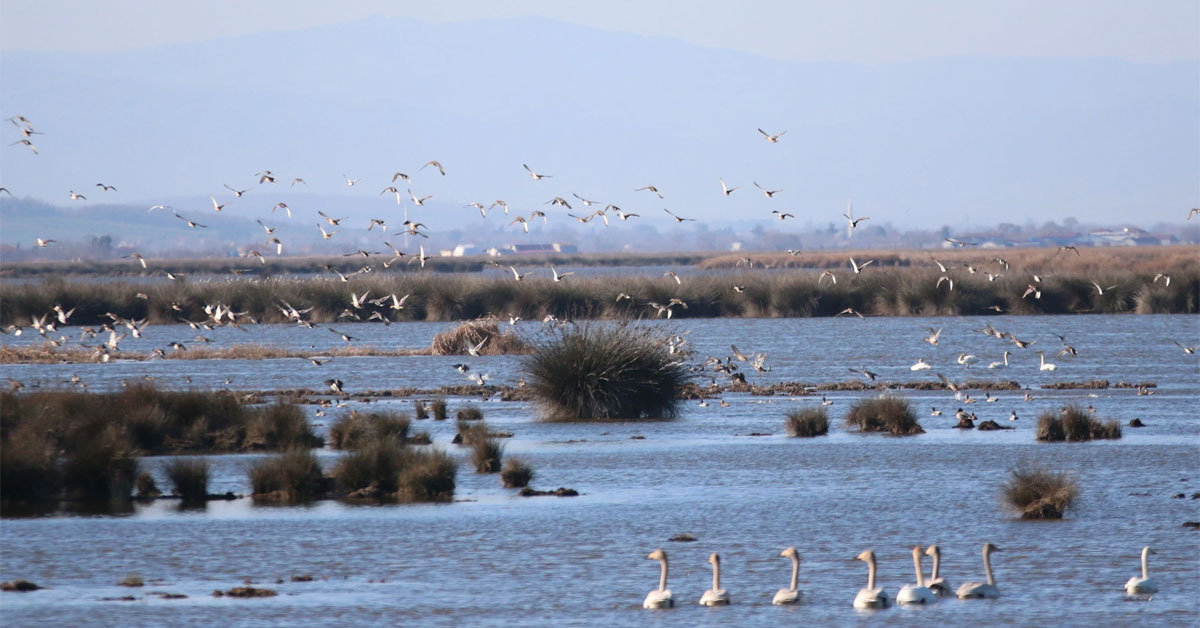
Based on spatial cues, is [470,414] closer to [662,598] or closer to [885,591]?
[662,598]

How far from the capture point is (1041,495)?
20250 mm

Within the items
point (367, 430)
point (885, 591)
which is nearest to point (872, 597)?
point (885, 591)

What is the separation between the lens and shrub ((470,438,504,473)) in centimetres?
2448

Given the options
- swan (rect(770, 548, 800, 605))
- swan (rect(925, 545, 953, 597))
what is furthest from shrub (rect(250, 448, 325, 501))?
swan (rect(925, 545, 953, 597))

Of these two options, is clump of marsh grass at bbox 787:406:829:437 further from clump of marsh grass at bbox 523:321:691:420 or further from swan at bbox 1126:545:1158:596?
swan at bbox 1126:545:1158:596

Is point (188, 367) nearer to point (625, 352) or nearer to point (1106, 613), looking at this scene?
point (625, 352)

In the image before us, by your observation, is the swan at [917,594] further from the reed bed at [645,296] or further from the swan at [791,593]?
the reed bed at [645,296]

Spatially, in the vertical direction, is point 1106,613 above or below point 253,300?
below

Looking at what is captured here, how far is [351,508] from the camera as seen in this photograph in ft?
69.2

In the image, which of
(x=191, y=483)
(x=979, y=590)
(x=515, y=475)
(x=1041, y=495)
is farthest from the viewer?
(x=515, y=475)

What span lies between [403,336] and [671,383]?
96.9 ft

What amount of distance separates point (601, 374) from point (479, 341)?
751 inches

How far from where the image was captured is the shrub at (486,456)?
24484mm

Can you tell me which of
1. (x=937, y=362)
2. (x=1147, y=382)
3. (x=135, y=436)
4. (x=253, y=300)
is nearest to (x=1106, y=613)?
(x=135, y=436)
